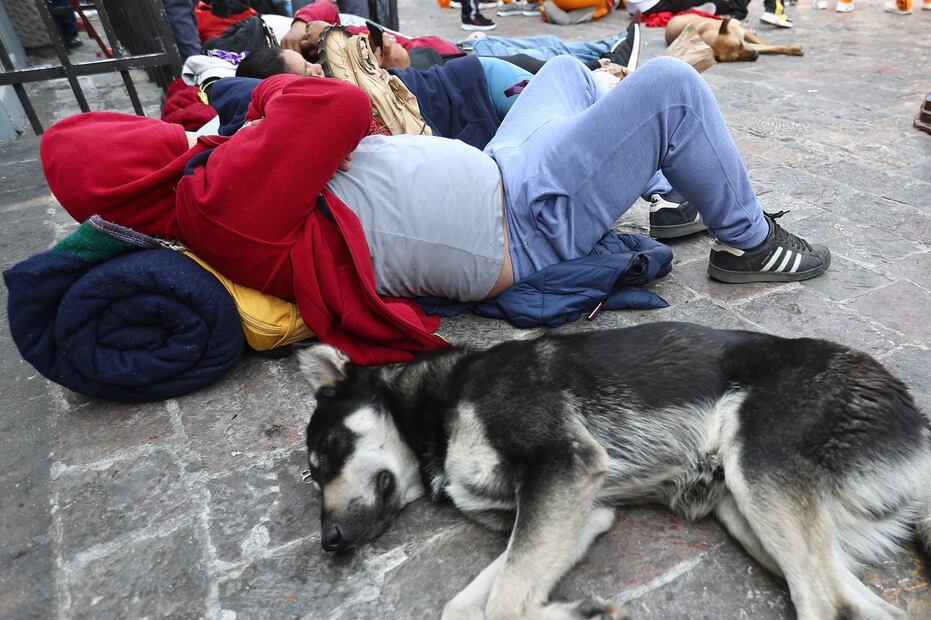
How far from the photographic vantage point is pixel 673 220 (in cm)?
445

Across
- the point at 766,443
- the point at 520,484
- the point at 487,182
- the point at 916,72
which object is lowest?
the point at 916,72

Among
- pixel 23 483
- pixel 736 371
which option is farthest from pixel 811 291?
pixel 23 483

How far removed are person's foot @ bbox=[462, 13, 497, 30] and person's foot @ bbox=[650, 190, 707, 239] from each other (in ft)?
30.4

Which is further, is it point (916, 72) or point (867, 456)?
point (916, 72)

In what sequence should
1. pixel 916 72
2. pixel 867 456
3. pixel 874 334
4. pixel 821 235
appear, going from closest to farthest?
pixel 867 456 → pixel 874 334 → pixel 821 235 → pixel 916 72

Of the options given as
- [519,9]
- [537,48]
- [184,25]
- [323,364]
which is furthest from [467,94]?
[519,9]

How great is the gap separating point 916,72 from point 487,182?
25.5 feet

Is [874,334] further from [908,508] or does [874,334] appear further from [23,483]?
[23,483]

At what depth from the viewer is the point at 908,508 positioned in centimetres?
213

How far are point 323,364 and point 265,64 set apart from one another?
2.89 meters

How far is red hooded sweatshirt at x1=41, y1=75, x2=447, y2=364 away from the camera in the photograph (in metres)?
2.93

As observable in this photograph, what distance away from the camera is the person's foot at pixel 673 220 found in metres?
4.45

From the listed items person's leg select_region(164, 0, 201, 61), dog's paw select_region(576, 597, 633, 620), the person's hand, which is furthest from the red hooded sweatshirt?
person's leg select_region(164, 0, 201, 61)

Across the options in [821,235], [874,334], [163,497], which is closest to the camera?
[163,497]
